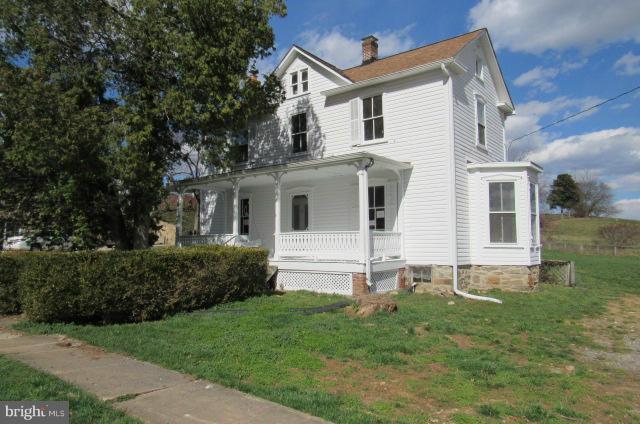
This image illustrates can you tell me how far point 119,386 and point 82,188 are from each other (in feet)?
32.9

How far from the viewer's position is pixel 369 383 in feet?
18.2

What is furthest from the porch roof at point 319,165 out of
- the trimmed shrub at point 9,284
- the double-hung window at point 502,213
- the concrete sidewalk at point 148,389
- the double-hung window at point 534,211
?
the concrete sidewalk at point 148,389

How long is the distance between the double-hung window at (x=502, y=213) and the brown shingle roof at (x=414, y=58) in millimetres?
4455

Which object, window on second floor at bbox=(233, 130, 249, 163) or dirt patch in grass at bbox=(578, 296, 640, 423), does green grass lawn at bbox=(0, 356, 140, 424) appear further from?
window on second floor at bbox=(233, 130, 249, 163)

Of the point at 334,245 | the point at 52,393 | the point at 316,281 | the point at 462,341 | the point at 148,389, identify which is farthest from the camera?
the point at 316,281

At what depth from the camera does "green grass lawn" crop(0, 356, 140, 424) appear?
416 cm

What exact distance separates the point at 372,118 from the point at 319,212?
3.77 meters

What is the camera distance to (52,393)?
4.77 m

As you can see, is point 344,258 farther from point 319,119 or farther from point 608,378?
point 608,378

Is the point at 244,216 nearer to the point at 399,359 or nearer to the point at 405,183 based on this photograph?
the point at 405,183

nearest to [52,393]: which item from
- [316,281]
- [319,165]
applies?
[316,281]

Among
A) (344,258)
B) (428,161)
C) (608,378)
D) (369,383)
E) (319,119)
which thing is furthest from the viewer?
(319,119)

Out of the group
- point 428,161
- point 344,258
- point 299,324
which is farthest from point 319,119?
point 299,324

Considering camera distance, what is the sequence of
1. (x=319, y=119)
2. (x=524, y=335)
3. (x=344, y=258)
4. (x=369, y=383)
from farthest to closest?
(x=319, y=119)
(x=344, y=258)
(x=524, y=335)
(x=369, y=383)
